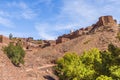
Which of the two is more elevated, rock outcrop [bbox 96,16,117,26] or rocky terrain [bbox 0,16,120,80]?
rock outcrop [bbox 96,16,117,26]

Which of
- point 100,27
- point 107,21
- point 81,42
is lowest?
point 81,42

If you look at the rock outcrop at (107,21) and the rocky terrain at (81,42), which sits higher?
the rock outcrop at (107,21)

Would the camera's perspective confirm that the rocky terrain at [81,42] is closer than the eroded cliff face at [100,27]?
Yes

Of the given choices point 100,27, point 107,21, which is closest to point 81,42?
point 100,27

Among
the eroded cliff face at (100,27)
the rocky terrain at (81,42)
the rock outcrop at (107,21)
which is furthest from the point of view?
the rock outcrop at (107,21)

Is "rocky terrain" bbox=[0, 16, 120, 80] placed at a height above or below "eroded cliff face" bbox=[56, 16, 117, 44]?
below

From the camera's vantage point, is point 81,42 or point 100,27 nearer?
point 81,42

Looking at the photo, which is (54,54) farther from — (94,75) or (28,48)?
(94,75)

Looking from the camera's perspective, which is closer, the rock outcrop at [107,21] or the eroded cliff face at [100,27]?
the eroded cliff face at [100,27]

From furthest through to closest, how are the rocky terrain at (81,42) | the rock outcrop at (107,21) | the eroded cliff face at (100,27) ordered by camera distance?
the rock outcrop at (107,21), the eroded cliff face at (100,27), the rocky terrain at (81,42)

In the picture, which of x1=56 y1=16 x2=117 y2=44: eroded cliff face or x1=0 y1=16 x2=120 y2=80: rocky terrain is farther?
x1=56 y1=16 x2=117 y2=44: eroded cliff face

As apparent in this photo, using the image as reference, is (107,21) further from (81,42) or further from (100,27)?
(81,42)

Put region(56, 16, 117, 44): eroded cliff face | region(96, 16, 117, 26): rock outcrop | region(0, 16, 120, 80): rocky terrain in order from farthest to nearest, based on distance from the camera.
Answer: region(96, 16, 117, 26): rock outcrop
region(56, 16, 117, 44): eroded cliff face
region(0, 16, 120, 80): rocky terrain

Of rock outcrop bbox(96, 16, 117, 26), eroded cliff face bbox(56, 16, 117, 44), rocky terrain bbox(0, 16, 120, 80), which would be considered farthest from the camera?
rock outcrop bbox(96, 16, 117, 26)
